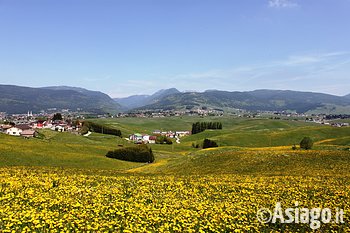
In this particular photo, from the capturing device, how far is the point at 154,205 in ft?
56.2

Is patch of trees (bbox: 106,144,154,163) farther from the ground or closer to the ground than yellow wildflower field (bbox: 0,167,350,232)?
closer to the ground

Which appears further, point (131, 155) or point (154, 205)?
point (131, 155)

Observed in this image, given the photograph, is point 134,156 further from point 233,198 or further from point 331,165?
point 233,198

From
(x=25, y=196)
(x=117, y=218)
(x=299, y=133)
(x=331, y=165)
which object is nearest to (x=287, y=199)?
(x=117, y=218)

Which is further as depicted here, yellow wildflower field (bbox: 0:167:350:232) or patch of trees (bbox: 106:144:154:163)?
patch of trees (bbox: 106:144:154:163)

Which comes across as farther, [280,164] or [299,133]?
[299,133]

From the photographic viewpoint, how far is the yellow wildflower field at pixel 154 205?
13.2 metres

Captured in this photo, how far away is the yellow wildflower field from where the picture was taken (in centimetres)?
1317

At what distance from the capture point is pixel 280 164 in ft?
143

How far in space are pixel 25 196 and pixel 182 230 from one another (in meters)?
10.3

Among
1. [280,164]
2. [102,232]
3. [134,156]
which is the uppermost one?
[102,232]

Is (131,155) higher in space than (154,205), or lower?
lower

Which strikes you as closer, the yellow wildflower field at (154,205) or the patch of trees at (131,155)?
the yellow wildflower field at (154,205)

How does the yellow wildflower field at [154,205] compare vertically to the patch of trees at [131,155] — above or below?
above
